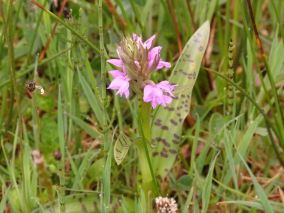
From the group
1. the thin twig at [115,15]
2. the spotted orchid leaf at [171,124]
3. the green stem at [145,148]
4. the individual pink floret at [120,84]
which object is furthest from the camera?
the thin twig at [115,15]

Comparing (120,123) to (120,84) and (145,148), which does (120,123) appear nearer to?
(145,148)

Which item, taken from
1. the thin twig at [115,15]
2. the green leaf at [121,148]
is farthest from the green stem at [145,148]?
the thin twig at [115,15]

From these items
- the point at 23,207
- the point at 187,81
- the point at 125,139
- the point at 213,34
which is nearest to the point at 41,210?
the point at 23,207

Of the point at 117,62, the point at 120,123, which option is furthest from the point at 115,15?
the point at 117,62

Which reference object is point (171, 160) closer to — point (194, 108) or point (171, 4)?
point (194, 108)

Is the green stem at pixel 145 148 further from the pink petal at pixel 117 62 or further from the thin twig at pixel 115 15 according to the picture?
the thin twig at pixel 115 15

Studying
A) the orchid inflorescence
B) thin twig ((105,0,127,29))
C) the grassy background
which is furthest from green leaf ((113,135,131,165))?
thin twig ((105,0,127,29))

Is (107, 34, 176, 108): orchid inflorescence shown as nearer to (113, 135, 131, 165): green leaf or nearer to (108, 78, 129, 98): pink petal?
(108, 78, 129, 98): pink petal
